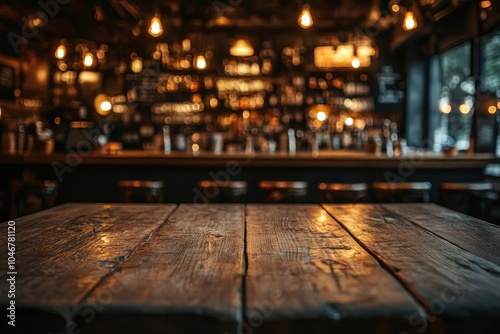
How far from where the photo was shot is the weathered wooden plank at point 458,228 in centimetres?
154

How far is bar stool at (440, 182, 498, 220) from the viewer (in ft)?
13.5

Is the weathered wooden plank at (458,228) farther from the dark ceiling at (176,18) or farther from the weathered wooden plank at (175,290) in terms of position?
the dark ceiling at (176,18)

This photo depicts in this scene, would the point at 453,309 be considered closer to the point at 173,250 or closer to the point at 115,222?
the point at 173,250

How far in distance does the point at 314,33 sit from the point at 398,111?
196 centimetres

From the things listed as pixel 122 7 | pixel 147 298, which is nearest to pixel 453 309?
pixel 147 298

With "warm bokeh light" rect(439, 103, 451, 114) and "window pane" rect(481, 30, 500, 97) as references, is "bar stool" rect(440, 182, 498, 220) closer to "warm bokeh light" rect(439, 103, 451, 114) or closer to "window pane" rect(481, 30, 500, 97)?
"window pane" rect(481, 30, 500, 97)

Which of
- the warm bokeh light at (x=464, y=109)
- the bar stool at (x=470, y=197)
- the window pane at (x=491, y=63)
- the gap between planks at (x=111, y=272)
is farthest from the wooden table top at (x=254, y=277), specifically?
the warm bokeh light at (x=464, y=109)

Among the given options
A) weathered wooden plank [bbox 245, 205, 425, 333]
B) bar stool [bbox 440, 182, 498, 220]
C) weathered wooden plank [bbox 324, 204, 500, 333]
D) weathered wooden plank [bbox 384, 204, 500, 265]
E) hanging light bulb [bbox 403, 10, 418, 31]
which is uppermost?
hanging light bulb [bbox 403, 10, 418, 31]

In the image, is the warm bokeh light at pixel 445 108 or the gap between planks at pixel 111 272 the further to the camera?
the warm bokeh light at pixel 445 108

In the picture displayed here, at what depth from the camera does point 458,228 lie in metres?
1.92

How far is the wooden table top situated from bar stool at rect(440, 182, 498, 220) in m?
2.35

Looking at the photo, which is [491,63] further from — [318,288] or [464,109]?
[318,288]

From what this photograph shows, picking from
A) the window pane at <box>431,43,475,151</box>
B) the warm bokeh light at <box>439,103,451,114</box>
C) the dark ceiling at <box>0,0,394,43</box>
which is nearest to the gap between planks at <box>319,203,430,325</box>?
the dark ceiling at <box>0,0,394,43</box>

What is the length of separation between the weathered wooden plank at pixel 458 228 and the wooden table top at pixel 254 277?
0.01m
